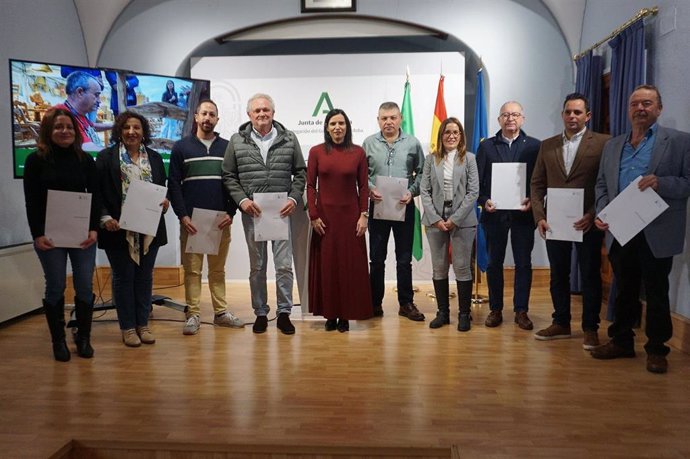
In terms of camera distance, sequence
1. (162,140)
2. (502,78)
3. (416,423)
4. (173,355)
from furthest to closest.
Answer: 1. (502,78)
2. (162,140)
3. (173,355)
4. (416,423)

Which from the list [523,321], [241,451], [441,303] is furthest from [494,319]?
[241,451]

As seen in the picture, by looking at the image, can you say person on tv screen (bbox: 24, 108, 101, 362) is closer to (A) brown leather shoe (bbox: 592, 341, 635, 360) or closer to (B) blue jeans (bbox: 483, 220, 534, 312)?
(B) blue jeans (bbox: 483, 220, 534, 312)

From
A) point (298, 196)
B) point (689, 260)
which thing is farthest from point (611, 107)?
point (298, 196)

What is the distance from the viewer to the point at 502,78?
6.05 metres

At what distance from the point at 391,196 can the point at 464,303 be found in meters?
0.92

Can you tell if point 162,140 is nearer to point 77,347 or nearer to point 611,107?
point 77,347

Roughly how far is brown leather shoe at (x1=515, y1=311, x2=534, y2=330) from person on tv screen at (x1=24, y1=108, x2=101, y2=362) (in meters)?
2.86

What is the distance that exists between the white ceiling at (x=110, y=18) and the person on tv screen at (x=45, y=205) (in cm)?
304

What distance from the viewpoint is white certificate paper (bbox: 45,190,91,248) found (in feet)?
11.3

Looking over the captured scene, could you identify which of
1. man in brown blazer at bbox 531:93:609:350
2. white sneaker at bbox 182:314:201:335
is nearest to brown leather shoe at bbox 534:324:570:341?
man in brown blazer at bbox 531:93:609:350

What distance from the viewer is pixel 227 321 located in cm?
445

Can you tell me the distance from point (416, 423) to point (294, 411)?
1.83 ft

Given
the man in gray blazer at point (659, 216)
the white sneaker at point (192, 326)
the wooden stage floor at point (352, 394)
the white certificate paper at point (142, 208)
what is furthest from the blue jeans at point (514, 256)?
the white certificate paper at point (142, 208)

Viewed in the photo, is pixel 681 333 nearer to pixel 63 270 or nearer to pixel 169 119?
pixel 63 270
